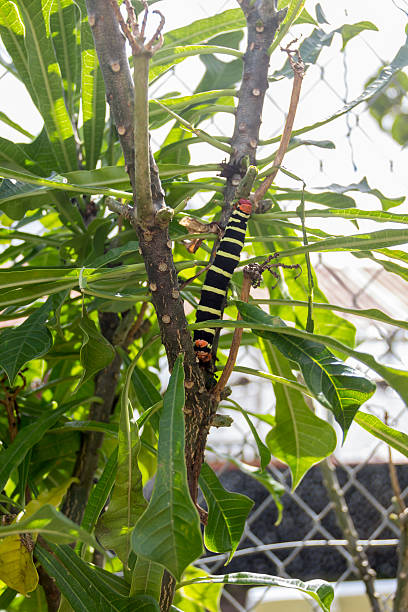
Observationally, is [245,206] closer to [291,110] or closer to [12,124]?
[291,110]

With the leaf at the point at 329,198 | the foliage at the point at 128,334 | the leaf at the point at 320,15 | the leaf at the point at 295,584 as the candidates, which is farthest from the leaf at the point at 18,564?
the leaf at the point at 320,15

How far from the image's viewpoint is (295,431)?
495 millimetres

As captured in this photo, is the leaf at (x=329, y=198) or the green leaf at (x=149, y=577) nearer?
the green leaf at (x=149, y=577)

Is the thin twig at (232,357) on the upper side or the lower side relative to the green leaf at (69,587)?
upper

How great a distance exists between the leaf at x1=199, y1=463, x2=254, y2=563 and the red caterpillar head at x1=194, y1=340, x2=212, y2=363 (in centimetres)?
13

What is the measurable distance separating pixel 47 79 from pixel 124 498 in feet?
1.18

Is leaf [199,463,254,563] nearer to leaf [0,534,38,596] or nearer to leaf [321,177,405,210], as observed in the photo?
leaf [0,534,38,596]

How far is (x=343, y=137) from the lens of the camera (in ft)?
3.57

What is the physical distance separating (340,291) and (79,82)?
824 mm

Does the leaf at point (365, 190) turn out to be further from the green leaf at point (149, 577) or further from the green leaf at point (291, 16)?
the green leaf at point (149, 577)

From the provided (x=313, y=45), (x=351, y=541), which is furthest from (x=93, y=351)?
(x=351, y=541)

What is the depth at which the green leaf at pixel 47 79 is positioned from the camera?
48 centimetres

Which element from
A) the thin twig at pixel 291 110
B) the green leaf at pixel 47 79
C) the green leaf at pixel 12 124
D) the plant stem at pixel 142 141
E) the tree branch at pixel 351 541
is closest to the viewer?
the plant stem at pixel 142 141

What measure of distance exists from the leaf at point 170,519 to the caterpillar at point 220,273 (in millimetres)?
85
